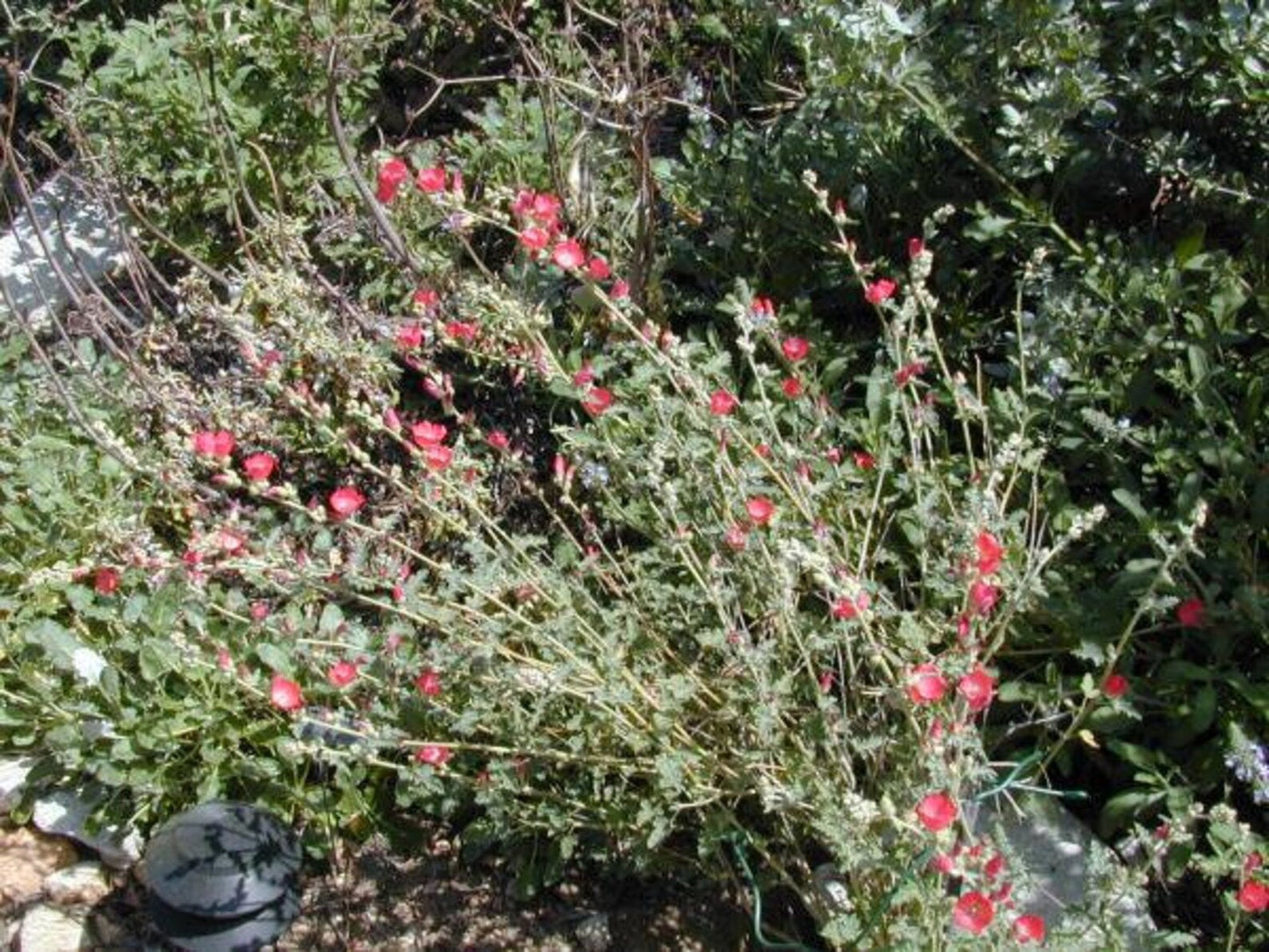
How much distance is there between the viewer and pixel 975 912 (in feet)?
6.72

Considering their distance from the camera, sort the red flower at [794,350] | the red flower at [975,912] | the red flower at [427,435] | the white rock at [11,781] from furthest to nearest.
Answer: the white rock at [11,781] → the red flower at [794,350] → the red flower at [427,435] → the red flower at [975,912]

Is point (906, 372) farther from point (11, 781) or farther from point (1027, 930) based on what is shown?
point (11, 781)

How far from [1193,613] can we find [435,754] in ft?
4.26

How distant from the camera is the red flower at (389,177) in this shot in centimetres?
312

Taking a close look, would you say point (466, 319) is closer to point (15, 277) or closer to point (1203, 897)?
point (15, 277)

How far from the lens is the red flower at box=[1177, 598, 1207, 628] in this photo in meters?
2.57

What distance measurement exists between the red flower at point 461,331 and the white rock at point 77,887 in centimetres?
132

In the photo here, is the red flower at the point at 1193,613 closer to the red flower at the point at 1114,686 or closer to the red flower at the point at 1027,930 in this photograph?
the red flower at the point at 1114,686

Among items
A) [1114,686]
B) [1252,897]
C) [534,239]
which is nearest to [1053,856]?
[1114,686]

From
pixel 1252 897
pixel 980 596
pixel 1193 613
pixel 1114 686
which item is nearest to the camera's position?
pixel 1252 897

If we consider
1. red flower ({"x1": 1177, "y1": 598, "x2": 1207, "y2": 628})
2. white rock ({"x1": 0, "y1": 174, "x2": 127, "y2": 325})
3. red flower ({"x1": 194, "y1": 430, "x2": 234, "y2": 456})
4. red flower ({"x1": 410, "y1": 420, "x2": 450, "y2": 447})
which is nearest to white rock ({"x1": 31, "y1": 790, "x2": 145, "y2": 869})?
red flower ({"x1": 194, "y1": 430, "x2": 234, "y2": 456})

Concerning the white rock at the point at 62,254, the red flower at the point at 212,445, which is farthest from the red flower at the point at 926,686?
the white rock at the point at 62,254

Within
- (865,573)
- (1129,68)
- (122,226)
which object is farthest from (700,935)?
(122,226)

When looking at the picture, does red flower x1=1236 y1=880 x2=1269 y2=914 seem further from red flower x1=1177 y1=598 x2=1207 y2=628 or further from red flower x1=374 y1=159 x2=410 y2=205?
red flower x1=374 y1=159 x2=410 y2=205
